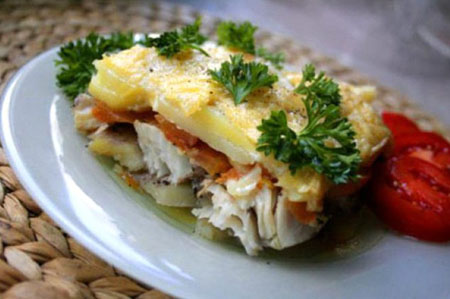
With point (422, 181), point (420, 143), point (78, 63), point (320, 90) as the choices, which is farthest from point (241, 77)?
point (420, 143)

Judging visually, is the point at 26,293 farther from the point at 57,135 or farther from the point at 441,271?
the point at 441,271

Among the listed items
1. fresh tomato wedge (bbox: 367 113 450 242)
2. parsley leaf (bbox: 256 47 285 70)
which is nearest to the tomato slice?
fresh tomato wedge (bbox: 367 113 450 242)

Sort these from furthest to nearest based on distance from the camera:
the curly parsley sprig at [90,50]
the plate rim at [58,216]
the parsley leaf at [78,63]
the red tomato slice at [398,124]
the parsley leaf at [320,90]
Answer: the red tomato slice at [398,124] < the parsley leaf at [78,63] < the curly parsley sprig at [90,50] < the parsley leaf at [320,90] < the plate rim at [58,216]

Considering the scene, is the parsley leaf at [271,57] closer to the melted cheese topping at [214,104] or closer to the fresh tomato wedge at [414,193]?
the melted cheese topping at [214,104]

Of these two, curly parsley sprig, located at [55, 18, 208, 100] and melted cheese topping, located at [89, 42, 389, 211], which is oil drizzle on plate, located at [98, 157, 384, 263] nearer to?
melted cheese topping, located at [89, 42, 389, 211]

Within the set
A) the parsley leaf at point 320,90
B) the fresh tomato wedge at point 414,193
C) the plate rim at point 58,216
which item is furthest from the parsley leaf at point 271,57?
the plate rim at point 58,216
